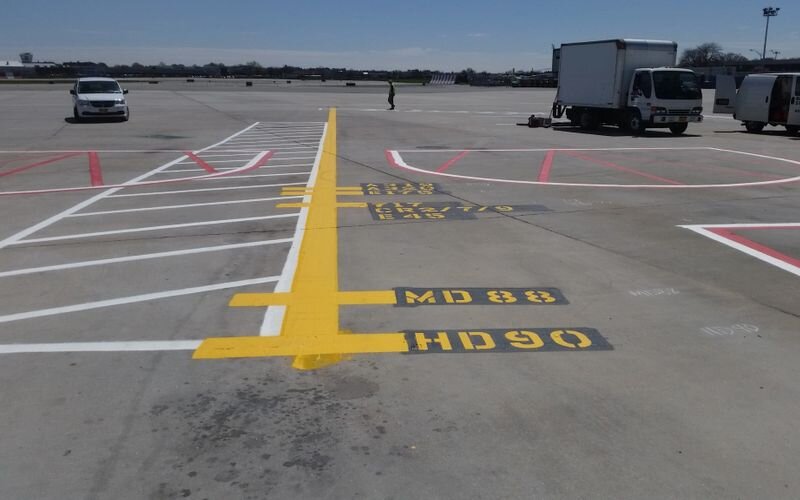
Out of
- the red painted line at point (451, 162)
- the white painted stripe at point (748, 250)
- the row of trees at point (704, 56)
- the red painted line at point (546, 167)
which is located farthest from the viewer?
the row of trees at point (704, 56)

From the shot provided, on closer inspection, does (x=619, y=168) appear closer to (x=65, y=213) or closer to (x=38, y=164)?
(x=65, y=213)

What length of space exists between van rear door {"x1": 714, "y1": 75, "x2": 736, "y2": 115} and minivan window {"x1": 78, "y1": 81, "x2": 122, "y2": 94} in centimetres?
2704

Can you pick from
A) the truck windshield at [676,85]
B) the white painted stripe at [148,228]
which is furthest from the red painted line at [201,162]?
the truck windshield at [676,85]

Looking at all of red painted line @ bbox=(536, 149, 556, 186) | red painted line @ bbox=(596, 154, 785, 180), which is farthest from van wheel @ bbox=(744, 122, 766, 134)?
red painted line @ bbox=(536, 149, 556, 186)

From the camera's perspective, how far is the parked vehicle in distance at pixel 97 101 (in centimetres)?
2895

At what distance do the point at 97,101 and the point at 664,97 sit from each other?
23.6 metres

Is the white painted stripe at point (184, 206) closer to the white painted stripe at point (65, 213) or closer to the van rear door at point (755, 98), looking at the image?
the white painted stripe at point (65, 213)

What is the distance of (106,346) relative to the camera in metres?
5.14

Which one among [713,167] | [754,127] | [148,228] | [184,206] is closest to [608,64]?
[754,127]

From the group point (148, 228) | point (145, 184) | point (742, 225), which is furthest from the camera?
point (145, 184)

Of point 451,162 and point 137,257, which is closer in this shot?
point 137,257

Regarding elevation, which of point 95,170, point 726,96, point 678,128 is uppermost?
point 726,96

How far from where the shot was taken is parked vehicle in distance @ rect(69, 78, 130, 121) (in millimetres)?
28953

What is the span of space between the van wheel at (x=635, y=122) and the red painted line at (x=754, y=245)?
56.4 feet
